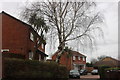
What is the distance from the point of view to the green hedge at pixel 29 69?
15.1 metres

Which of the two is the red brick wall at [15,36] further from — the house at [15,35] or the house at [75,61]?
the house at [75,61]

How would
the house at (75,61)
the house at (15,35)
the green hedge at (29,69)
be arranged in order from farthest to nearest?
the house at (75,61)
the house at (15,35)
the green hedge at (29,69)

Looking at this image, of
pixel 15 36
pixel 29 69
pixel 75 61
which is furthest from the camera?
pixel 75 61

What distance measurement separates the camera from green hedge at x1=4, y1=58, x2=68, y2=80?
1512cm

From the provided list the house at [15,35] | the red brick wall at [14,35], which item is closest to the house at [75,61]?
the house at [15,35]

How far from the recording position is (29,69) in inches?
670

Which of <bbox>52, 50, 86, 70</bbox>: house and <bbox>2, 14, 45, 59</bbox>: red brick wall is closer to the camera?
<bbox>2, 14, 45, 59</bbox>: red brick wall

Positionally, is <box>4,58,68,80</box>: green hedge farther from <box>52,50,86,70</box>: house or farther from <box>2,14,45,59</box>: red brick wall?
<box>52,50,86,70</box>: house

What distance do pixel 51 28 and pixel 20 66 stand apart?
10903mm

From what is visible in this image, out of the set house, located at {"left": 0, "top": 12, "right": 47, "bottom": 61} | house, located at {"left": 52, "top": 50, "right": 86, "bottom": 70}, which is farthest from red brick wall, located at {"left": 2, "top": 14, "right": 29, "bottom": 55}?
house, located at {"left": 52, "top": 50, "right": 86, "bottom": 70}

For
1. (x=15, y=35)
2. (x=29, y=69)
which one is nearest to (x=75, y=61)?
(x=15, y=35)

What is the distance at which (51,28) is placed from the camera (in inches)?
1034

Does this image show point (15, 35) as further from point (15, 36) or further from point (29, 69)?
point (29, 69)

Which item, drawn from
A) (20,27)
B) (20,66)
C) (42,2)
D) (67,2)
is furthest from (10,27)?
(20,66)
